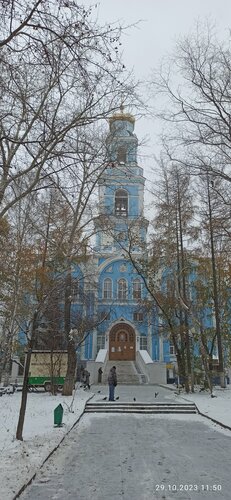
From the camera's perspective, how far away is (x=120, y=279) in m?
40.4

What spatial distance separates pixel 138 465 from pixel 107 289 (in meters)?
32.6

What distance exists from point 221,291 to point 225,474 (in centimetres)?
2109

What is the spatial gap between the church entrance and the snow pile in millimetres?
21131

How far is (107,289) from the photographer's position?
40.3m

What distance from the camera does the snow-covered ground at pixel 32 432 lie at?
21.7 feet

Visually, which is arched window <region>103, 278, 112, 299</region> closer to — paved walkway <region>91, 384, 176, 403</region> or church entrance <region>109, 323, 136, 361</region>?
church entrance <region>109, 323, 136, 361</region>

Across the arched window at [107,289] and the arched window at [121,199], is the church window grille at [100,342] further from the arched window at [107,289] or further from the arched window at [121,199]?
the arched window at [121,199]

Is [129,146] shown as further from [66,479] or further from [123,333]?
[123,333]

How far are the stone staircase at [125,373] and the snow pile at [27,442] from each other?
1577 centimetres

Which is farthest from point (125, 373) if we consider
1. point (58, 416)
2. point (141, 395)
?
point (58, 416)

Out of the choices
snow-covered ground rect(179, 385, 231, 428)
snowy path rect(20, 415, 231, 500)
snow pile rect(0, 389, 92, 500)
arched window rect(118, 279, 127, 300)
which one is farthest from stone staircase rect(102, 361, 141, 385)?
Result: snowy path rect(20, 415, 231, 500)

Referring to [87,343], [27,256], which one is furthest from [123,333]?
[27,256]

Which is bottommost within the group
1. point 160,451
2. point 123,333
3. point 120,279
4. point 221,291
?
point 160,451

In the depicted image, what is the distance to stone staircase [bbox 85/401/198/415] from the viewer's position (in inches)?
659
